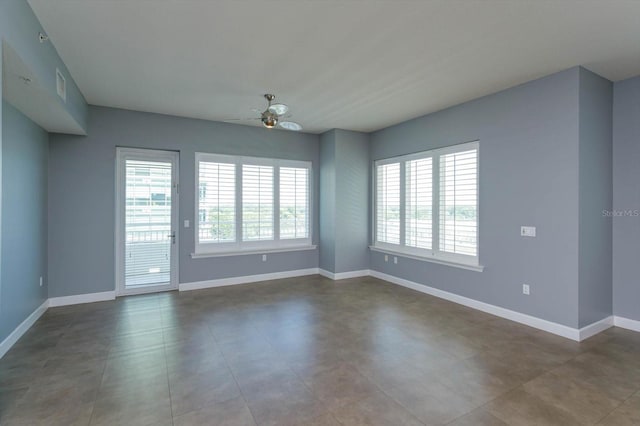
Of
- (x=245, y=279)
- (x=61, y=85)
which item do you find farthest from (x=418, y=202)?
(x=61, y=85)

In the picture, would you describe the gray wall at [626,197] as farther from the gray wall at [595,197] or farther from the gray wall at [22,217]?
the gray wall at [22,217]

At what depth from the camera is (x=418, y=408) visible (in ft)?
7.62

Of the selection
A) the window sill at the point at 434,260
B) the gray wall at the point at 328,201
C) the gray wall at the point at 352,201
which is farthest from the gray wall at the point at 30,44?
the window sill at the point at 434,260

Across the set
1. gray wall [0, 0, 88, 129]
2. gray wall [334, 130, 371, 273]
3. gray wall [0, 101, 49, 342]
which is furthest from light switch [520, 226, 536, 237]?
gray wall [0, 101, 49, 342]

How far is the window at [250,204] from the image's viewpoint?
5.69 meters

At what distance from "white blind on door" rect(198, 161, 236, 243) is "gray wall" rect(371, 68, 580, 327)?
3732 millimetres

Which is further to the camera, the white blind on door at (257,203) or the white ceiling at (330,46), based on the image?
the white blind on door at (257,203)

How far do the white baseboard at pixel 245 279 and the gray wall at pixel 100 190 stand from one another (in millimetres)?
87

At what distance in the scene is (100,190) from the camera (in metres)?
4.92

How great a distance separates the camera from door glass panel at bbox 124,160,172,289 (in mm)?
5188

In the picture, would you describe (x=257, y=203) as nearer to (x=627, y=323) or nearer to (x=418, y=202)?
(x=418, y=202)

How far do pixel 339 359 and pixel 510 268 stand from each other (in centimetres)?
259

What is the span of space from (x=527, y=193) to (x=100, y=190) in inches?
235

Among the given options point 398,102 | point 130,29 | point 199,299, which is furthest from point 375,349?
point 130,29
